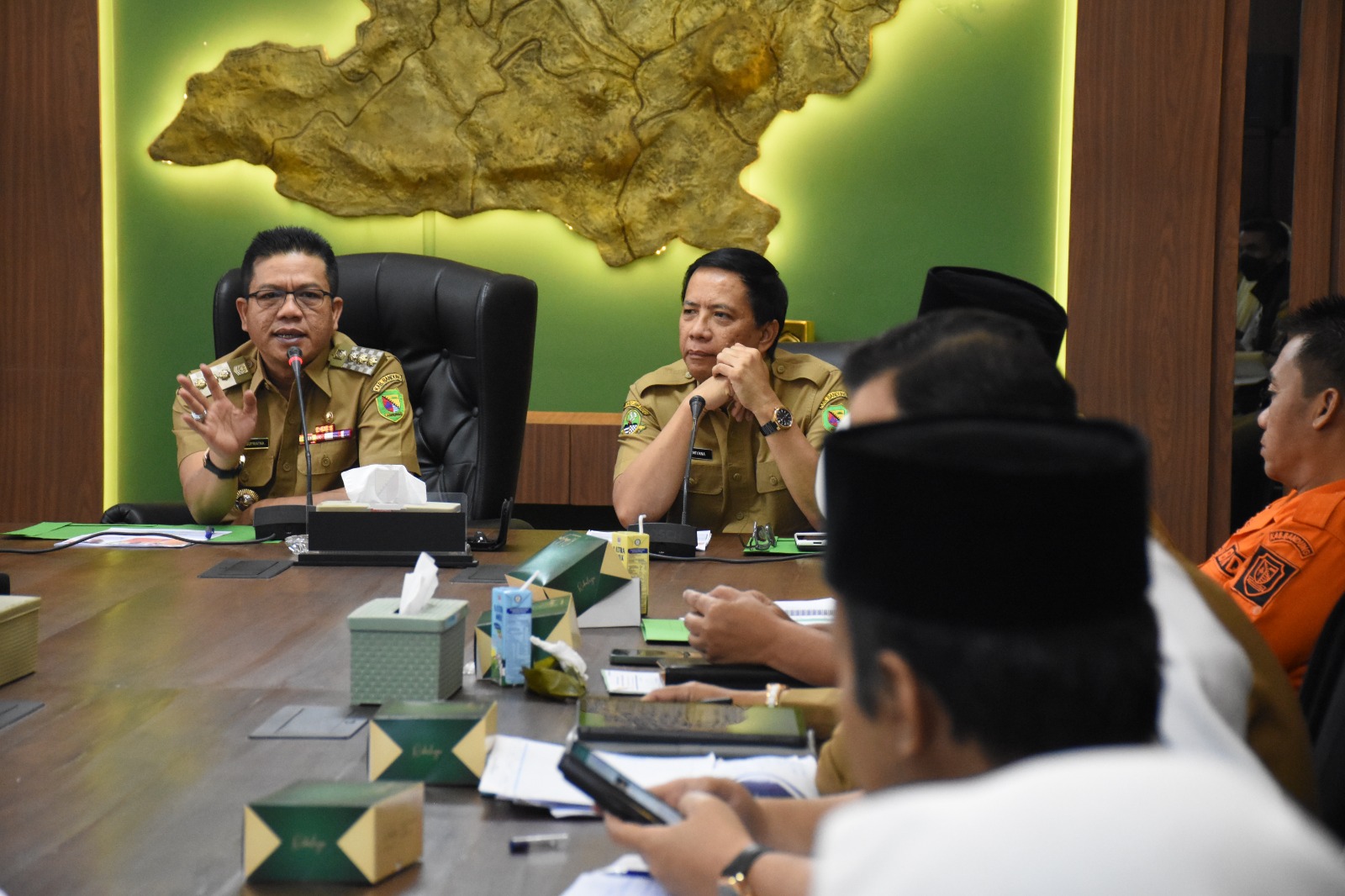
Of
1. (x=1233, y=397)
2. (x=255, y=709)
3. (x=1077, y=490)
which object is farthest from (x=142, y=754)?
(x=1233, y=397)

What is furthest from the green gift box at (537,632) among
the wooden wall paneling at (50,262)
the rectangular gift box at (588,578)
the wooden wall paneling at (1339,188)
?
the wooden wall paneling at (1339,188)

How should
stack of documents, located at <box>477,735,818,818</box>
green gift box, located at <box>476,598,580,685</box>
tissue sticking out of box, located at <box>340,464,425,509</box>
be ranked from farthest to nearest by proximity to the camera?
tissue sticking out of box, located at <box>340,464,425,509</box> < green gift box, located at <box>476,598,580,685</box> < stack of documents, located at <box>477,735,818,818</box>

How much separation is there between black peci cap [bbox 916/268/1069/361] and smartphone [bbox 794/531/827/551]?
3.03 ft

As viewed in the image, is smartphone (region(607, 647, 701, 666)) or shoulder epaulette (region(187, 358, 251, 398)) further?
shoulder epaulette (region(187, 358, 251, 398))

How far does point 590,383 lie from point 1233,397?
217cm

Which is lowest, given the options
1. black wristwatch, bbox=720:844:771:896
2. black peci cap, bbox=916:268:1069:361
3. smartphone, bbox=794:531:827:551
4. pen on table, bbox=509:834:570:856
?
pen on table, bbox=509:834:570:856

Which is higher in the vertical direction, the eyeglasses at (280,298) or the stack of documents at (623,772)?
the eyeglasses at (280,298)

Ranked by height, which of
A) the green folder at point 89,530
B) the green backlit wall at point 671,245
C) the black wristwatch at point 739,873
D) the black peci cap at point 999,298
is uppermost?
the green backlit wall at point 671,245

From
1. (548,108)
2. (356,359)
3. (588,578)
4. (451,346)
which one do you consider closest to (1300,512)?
(588,578)

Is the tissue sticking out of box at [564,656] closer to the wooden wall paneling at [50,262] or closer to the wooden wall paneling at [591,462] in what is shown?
the wooden wall paneling at [591,462]

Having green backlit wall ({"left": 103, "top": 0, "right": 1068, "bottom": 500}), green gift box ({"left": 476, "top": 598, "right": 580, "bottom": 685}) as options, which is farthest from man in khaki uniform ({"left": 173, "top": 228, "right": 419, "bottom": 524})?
green gift box ({"left": 476, "top": 598, "right": 580, "bottom": 685})

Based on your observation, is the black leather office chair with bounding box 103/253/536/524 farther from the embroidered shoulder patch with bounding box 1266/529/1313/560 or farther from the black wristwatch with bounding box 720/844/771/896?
the black wristwatch with bounding box 720/844/771/896

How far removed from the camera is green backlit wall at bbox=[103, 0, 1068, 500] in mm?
4117

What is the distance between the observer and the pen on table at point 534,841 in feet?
3.35
